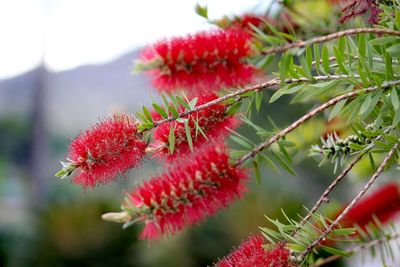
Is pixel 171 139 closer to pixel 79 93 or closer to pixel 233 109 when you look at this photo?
pixel 233 109

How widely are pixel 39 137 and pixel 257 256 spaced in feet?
25.7

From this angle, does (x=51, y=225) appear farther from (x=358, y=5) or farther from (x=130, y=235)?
(x=358, y=5)

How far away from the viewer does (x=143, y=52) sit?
28.4 inches

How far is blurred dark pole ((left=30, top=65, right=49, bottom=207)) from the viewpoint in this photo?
8055mm

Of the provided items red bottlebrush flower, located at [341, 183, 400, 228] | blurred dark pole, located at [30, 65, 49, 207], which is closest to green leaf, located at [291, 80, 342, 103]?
red bottlebrush flower, located at [341, 183, 400, 228]

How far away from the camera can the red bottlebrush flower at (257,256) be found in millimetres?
538

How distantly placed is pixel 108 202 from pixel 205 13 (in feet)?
9.92

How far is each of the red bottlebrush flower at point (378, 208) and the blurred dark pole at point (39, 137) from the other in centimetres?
737

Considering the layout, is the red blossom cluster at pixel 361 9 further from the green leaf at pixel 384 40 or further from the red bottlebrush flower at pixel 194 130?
the red bottlebrush flower at pixel 194 130

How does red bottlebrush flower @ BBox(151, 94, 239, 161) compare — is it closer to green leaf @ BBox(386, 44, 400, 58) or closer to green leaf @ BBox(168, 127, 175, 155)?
green leaf @ BBox(168, 127, 175, 155)

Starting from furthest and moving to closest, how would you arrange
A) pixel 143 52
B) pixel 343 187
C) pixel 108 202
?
1. pixel 343 187
2. pixel 108 202
3. pixel 143 52

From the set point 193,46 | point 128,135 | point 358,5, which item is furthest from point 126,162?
point 358,5

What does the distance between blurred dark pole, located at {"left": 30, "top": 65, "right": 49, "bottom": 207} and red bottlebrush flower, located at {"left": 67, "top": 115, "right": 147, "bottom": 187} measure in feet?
25.1

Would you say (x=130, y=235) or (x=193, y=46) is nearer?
(x=193, y=46)
